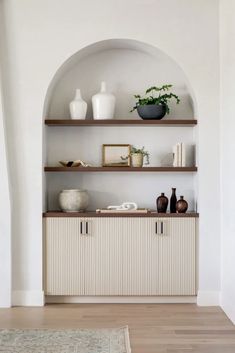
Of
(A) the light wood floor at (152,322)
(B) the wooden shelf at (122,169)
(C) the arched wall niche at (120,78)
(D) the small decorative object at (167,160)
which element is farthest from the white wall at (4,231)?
(D) the small decorative object at (167,160)

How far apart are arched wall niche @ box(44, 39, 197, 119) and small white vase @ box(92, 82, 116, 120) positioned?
244 millimetres

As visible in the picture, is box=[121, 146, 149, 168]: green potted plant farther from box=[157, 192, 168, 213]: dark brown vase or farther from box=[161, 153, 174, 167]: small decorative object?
box=[157, 192, 168, 213]: dark brown vase

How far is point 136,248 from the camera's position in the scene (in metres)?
5.08

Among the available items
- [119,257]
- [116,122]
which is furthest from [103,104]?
[119,257]

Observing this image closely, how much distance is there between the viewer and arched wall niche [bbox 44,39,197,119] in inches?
213

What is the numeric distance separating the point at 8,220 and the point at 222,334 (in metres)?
2.25

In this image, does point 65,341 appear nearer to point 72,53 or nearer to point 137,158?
point 137,158

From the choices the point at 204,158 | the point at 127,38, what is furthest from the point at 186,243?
the point at 127,38

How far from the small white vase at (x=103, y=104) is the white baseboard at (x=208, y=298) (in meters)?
2.00

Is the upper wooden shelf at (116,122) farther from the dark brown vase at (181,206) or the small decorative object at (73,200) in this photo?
the dark brown vase at (181,206)

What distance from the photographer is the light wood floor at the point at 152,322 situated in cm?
386

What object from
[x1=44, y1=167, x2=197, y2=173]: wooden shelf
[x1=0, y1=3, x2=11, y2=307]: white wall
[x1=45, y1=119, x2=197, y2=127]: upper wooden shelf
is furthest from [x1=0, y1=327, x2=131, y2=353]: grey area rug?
[x1=45, y1=119, x2=197, y2=127]: upper wooden shelf

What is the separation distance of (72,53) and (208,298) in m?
2.75

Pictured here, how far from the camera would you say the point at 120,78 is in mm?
5426
